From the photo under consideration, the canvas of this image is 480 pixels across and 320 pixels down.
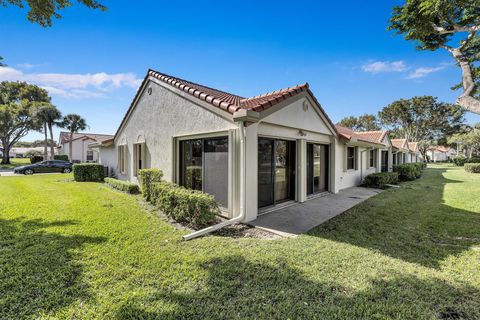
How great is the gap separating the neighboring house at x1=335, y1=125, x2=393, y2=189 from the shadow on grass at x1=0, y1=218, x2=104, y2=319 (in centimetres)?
1156

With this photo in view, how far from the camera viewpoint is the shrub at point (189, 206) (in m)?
5.98

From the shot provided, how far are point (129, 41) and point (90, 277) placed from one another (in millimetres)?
10628

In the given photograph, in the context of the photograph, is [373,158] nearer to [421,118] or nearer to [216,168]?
[216,168]

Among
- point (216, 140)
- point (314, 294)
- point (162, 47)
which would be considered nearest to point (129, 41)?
point (162, 47)

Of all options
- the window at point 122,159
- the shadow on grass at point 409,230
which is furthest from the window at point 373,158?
the window at point 122,159

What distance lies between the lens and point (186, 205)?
6.33 m

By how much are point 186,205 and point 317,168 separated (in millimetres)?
7159

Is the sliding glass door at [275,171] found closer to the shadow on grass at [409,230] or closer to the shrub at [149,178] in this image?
the shadow on grass at [409,230]

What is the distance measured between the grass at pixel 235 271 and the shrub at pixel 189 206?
617 mm

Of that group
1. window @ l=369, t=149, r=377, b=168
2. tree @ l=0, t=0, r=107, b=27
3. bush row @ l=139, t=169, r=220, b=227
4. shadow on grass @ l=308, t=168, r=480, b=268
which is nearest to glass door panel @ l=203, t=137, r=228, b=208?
bush row @ l=139, t=169, r=220, b=227

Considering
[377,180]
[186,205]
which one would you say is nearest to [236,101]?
[186,205]

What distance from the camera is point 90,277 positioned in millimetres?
3627

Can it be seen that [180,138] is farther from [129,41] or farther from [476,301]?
[476,301]

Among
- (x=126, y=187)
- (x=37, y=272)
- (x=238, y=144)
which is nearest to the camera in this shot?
(x=37, y=272)
